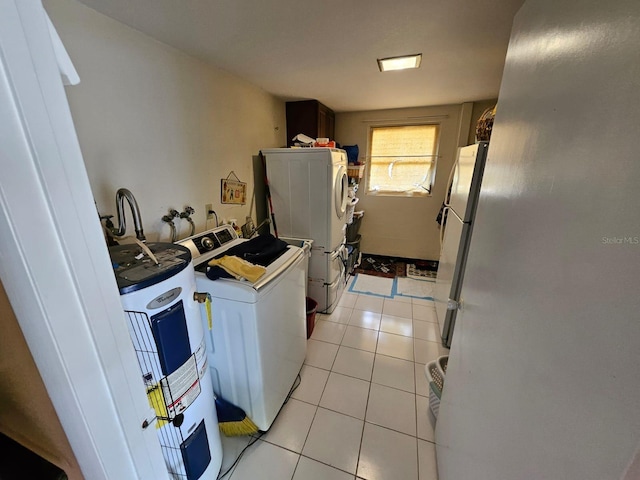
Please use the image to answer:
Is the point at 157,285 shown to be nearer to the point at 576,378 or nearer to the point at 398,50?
the point at 576,378

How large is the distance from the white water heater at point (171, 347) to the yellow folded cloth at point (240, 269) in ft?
0.68

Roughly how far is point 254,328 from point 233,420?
64cm

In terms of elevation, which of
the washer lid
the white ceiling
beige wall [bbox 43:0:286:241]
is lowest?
the washer lid

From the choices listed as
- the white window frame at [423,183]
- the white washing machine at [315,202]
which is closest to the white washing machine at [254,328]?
the white washing machine at [315,202]

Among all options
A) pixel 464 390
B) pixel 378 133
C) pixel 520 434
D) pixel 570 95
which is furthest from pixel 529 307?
pixel 378 133

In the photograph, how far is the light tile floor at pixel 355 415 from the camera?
1.34m

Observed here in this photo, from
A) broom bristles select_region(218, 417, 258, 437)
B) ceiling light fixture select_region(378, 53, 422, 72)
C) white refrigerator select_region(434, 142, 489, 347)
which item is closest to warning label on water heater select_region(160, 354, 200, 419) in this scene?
broom bristles select_region(218, 417, 258, 437)

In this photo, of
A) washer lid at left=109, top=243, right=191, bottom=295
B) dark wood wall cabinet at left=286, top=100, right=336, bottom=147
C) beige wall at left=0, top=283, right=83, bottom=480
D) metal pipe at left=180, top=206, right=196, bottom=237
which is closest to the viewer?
beige wall at left=0, top=283, right=83, bottom=480

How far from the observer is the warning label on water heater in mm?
965

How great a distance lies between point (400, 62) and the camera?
1787 millimetres

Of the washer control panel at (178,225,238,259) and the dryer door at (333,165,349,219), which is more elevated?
the dryer door at (333,165,349,219)

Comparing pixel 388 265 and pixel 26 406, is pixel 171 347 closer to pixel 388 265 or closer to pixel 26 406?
pixel 26 406

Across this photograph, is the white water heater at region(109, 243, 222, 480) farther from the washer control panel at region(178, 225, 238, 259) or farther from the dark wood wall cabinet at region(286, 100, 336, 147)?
the dark wood wall cabinet at region(286, 100, 336, 147)

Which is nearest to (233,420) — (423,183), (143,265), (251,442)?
(251,442)
